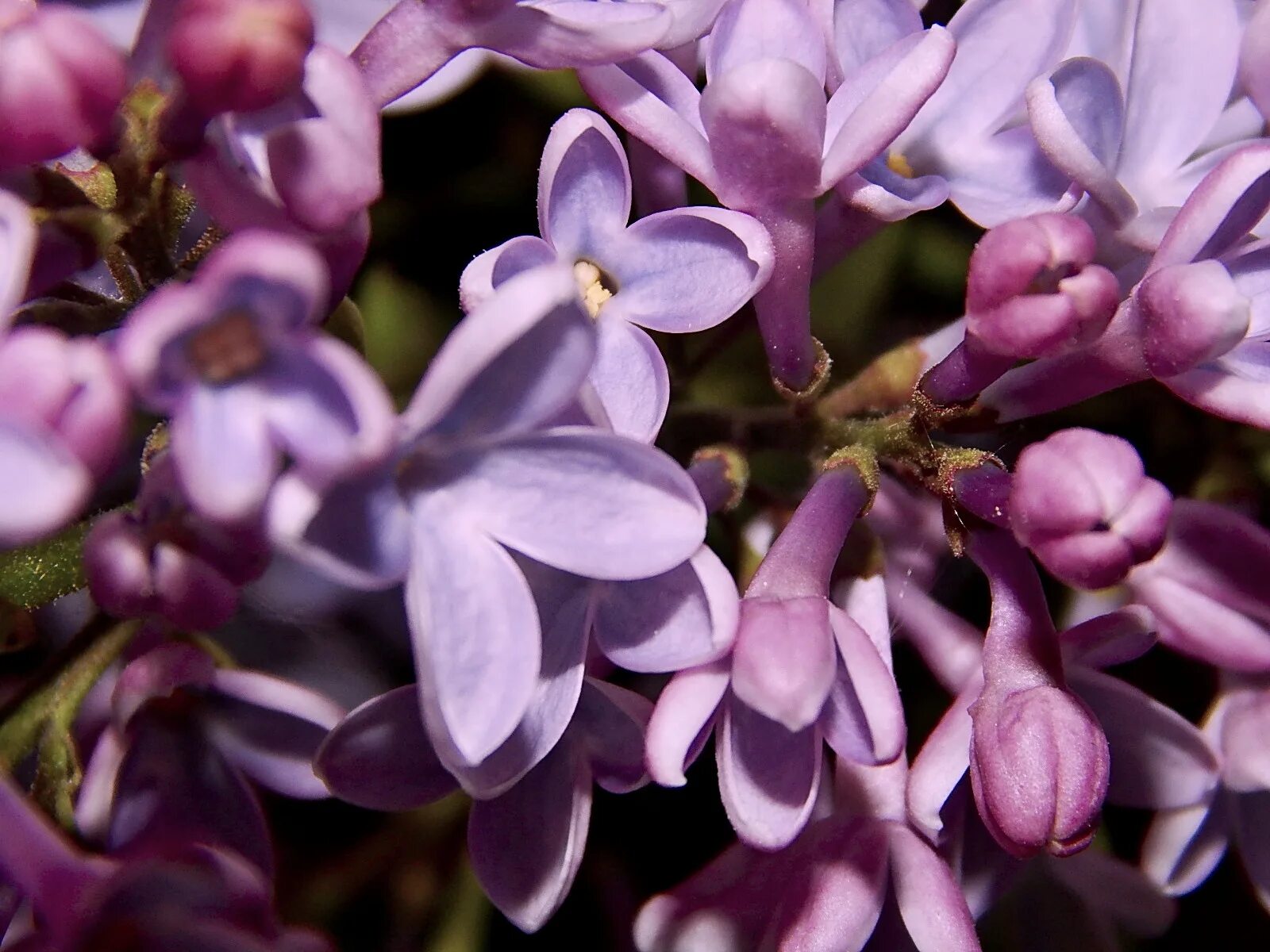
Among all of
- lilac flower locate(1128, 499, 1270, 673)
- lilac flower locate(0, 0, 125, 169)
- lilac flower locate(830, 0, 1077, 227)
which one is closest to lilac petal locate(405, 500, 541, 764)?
lilac flower locate(0, 0, 125, 169)

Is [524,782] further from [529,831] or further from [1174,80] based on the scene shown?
[1174,80]

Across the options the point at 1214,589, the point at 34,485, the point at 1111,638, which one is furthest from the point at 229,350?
the point at 1214,589

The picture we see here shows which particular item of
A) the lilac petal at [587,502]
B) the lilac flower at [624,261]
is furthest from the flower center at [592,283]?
the lilac petal at [587,502]

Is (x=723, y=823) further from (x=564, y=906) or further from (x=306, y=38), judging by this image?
(x=306, y=38)

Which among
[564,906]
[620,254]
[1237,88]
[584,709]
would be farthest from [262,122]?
[564,906]

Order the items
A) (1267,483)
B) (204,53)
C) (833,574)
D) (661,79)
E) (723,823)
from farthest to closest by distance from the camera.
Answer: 1. (723,823)
2. (1267,483)
3. (833,574)
4. (661,79)
5. (204,53)

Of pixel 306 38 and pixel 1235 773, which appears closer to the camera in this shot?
pixel 306 38

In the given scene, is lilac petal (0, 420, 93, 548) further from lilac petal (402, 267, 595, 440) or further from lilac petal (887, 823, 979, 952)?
lilac petal (887, 823, 979, 952)
